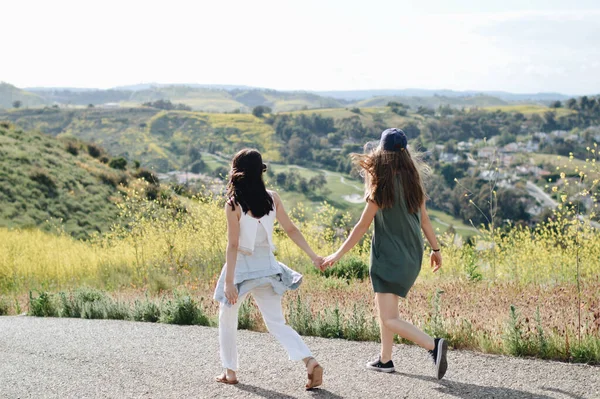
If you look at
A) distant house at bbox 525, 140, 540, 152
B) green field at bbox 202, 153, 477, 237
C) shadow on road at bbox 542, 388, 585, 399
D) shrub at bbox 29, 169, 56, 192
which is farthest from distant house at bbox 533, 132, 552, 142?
shadow on road at bbox 542, 388, 585, 399

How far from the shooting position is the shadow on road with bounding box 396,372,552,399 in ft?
14.4

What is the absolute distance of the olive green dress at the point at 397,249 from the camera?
4.66 meters

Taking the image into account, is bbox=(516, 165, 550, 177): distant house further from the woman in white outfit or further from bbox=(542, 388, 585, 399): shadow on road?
the woman in white outfit

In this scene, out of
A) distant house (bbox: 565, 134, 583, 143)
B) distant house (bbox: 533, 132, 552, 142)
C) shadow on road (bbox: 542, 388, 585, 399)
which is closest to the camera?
shadow on road (bbox: 542, 388, 585, 399)

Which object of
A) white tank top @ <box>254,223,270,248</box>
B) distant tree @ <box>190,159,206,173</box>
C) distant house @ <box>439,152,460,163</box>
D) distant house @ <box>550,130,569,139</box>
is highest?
white tank top @ <box>254,223,270,248</box>

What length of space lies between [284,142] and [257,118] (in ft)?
74.7

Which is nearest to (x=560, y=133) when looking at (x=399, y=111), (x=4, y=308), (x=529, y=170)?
(x=399, y=111)

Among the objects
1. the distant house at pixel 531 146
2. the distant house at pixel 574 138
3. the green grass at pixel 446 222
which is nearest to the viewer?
the green grass at pixel 446 222

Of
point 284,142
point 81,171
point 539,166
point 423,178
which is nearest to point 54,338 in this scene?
point 423,178

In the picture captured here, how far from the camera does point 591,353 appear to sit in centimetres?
507

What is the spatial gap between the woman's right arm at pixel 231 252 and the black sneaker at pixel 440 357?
4.68ft

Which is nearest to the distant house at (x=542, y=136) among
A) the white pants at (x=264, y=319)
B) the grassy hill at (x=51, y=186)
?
the grassy hill at (x=51, y=186)

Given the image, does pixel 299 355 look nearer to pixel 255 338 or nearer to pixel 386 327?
pixel 386 327

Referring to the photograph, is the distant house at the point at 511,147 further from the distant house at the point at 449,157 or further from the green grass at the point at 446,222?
the green grass at the point at 446,222
